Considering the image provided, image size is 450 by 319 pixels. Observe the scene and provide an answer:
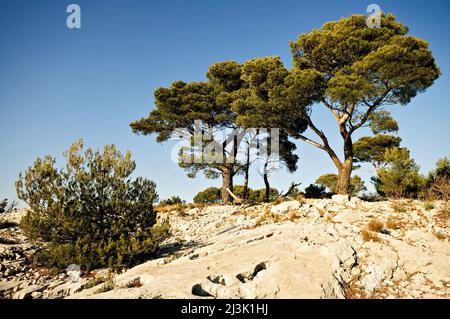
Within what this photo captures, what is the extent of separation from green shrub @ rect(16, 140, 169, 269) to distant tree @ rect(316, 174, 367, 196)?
22.0m

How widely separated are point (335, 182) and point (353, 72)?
17412mm

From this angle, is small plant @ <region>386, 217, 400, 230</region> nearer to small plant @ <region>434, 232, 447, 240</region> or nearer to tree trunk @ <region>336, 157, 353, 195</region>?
small plant @ <region>434, 232, 447, 240</region>

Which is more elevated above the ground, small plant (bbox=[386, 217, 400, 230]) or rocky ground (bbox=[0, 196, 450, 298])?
small plant (bbox=[386, 217, 400, 230])

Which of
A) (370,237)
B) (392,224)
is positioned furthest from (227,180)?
(370,237)

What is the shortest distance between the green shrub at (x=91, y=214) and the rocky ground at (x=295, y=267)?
1.77 ft

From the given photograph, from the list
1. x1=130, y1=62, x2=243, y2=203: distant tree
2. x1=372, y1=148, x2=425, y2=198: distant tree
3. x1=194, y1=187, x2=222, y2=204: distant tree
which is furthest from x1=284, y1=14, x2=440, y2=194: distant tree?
x1=194, y1=187, x2=222, y2=204: distant tree

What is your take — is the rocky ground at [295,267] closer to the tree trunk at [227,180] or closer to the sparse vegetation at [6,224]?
the sparse vegetation at [6,224]

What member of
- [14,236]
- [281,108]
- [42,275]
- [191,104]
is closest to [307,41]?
[281,108]


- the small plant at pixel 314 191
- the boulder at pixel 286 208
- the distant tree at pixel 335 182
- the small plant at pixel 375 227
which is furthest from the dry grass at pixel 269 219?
the distant tree at pixel 335 182

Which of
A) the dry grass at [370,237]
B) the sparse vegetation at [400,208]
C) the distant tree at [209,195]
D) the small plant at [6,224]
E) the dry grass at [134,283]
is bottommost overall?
the distant tree at [209,195]

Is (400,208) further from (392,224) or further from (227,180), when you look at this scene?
(227,180)

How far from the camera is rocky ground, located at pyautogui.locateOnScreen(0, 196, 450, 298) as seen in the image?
446cm

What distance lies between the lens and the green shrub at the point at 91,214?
6.83 m

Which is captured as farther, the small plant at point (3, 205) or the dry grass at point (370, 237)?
the small plant at point (3, 205)
